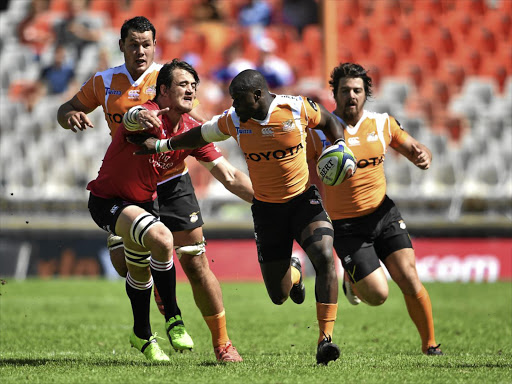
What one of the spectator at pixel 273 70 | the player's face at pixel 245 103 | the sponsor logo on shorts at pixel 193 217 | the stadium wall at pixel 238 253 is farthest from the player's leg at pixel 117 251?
the spectator at pixel 273 70

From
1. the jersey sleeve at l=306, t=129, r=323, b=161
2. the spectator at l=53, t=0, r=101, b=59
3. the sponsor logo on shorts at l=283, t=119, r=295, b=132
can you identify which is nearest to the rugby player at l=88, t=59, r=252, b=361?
the sponsor logo on shorts at l=283, t=119, r=295, b=132

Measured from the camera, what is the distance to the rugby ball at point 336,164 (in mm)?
6590

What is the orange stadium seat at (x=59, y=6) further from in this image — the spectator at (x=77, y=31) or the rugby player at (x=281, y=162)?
the rugby player at (x=281, y=162)

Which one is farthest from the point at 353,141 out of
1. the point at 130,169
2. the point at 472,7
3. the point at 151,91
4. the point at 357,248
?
the point at 472,7

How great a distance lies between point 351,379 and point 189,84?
2.70 meters

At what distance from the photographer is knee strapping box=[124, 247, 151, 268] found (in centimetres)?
695

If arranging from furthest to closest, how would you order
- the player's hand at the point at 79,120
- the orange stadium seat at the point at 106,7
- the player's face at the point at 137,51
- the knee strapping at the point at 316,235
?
1. the orange stadium seat at the point at 106,7
2. the player's face at the point at 137,51
3. the player's hand at the point at 79,120
4. the knee strapping at the point at 316,235

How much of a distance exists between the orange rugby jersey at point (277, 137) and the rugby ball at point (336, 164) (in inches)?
11.0

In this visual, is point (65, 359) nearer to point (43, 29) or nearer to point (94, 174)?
point (94, 174)

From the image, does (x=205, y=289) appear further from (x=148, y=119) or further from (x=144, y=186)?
(x=148, y=119)

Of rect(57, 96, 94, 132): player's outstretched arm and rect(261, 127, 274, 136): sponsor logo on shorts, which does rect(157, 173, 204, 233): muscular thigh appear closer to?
rect(57, 96, 94, 132): player's outstretched arm

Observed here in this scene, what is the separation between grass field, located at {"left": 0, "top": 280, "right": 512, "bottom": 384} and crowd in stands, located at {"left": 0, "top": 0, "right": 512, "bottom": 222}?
2216 mm

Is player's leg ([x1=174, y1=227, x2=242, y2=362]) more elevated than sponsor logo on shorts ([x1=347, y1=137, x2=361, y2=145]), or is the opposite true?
sponsor logo on shorts ([x1=347, y1=137, x2=361, y2=145])

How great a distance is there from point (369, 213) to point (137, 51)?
2.55m
